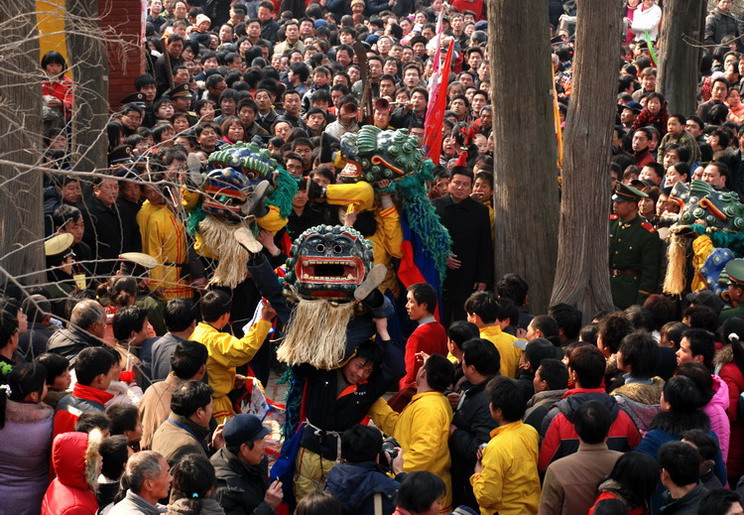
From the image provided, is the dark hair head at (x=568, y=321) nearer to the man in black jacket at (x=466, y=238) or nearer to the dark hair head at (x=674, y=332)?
the dark hair head at (x=674, y=332)

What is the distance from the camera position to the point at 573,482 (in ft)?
18.5

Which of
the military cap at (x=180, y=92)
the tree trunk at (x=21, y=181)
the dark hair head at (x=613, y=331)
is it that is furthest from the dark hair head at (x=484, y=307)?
the military cap at (x=180, y=92)

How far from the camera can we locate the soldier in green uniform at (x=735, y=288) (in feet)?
28.2

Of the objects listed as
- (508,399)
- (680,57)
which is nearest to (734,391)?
(508,399)

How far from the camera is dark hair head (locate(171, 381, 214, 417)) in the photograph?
6.03 meters

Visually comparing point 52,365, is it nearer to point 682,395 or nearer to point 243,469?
point 243,469

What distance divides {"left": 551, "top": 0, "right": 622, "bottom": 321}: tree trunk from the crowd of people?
259 millimetres

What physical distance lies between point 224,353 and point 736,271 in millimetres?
4141

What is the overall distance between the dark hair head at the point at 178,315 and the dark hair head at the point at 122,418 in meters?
1.30

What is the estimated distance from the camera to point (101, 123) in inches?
447

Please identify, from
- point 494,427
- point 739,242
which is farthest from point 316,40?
point 494,427

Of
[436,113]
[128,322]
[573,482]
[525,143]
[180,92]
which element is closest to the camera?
[573,482]

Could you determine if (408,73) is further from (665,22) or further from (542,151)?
(542,151)

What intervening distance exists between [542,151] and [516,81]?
26.7 inches
